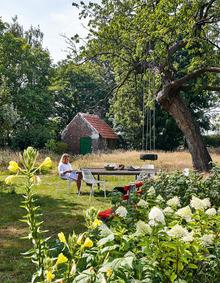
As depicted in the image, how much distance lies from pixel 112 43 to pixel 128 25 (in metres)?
1.43

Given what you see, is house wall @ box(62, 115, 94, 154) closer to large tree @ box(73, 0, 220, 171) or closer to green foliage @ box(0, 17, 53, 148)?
green foliage @ box(0, 17, 53, 148)

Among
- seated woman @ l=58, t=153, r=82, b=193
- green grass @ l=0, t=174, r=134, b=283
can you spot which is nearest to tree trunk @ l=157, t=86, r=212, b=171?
green grass @ l=0, t=174, r=134, b=283

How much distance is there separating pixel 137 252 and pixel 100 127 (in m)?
39.6

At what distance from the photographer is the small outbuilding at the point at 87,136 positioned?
1614 inches

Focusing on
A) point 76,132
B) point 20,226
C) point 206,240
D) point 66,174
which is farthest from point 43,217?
point 76,132

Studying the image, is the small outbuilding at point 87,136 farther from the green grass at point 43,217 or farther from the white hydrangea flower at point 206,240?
the white hydrangea flower at point 206,240

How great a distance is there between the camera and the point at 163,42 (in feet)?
44.9

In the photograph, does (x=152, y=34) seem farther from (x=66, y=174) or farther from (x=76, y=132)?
(x=76, y=132)

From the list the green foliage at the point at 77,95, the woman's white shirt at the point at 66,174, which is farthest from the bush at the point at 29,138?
the woman's white shirt at the point at 66,174

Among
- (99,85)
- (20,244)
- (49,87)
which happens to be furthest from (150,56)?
(99,85)

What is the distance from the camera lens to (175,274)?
8.16 feet

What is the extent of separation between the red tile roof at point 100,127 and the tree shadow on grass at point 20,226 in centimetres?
2812

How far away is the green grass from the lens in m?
5.51

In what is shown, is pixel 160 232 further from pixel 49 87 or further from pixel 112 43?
pixel 49 87
